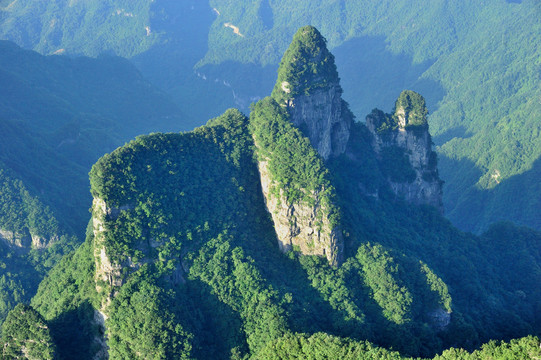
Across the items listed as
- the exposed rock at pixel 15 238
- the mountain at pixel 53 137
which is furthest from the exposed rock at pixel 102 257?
the exposed rock at pixel 15 238

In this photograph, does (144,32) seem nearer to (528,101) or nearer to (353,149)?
(528,101)

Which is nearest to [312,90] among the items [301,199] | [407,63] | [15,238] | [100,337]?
[301,199]

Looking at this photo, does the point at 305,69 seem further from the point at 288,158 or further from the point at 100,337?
the point at 100,337

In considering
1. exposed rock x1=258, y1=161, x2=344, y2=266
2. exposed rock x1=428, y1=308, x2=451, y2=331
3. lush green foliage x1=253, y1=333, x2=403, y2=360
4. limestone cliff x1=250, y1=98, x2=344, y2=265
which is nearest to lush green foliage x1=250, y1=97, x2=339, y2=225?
limestone cliff x1=250, y1=98, x2=344, y2=265

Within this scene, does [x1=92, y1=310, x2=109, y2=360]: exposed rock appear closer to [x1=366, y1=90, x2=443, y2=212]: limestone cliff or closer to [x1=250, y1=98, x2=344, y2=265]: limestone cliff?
Result: [x1=250, y1=98, x2=344, y2=265]: limestone cliff

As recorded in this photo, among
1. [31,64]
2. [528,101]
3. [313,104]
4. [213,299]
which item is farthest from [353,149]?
[31,64]

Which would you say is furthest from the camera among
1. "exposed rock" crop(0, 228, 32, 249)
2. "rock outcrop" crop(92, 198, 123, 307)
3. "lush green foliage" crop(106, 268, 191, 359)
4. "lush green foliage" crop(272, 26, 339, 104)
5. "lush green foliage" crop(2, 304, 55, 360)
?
"exposed rock" crop(0, 228, 32, 249)
